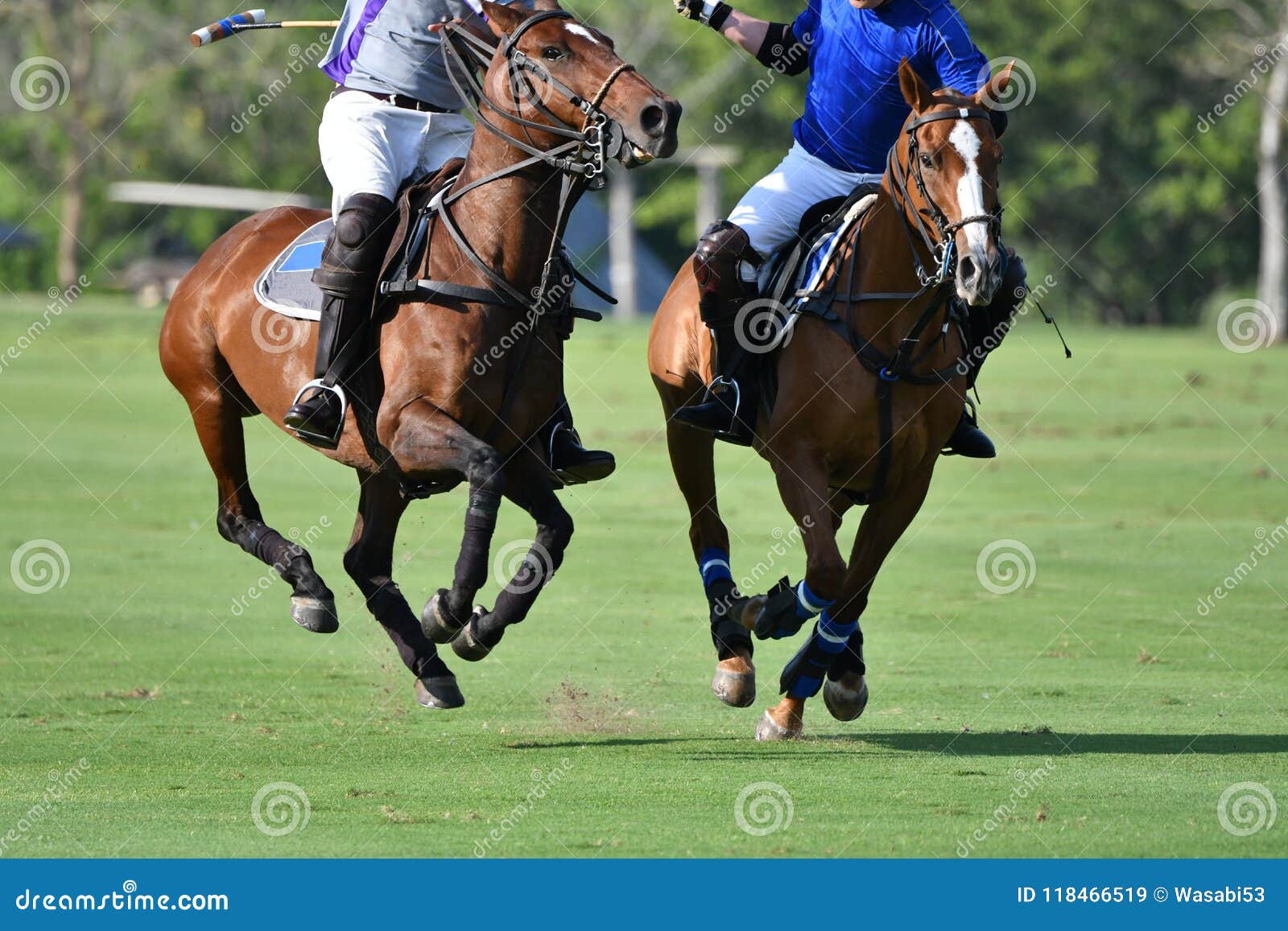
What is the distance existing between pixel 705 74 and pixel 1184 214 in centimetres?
1512

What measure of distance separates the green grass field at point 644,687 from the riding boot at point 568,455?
4.39ft

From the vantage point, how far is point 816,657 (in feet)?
29.3

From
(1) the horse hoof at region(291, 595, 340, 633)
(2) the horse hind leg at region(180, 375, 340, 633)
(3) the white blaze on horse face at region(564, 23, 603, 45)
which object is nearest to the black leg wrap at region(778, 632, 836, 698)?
(1) the horse hoof at region(291, 595, 340, 633)

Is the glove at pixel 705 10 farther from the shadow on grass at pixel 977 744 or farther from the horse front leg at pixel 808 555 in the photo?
the shadow on grass at pixel 977 744

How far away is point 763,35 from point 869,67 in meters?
0.82

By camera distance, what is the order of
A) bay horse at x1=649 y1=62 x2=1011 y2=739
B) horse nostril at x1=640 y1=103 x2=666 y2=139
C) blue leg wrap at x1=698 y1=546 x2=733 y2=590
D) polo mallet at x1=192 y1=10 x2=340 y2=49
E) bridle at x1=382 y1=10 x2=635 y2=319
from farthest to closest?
blue leg wrap at x1=698 y1=546 x2=733 y2=590 → polo mallet at x1=192 y1=10 x2=340 y2=49 → bay horse at x1=649 y1=62 x2=1011 y2=739 → bridle at x1=382 y1=10 x2=635 y2=319 → horse nostril at x1=640 y1=103 x2=666 y2=139

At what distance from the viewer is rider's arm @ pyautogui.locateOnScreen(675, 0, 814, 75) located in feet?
30.9

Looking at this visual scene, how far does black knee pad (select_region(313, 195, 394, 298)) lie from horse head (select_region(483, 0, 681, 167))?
0.87 metres

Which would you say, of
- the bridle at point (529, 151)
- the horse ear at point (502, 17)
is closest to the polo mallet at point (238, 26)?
the bridle at point (529, 151)

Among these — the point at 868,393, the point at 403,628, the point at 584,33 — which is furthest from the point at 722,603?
the point at 584,33

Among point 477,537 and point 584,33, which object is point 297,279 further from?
point 584,33

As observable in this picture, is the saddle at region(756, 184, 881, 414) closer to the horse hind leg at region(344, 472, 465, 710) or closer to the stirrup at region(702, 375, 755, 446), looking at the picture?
the stirrup at region(702, 375, 755, 446)

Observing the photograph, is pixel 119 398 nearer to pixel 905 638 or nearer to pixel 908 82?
pixel 905 638

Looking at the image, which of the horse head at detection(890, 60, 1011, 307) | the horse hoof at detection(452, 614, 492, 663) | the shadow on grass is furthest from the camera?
the shadow on grass
